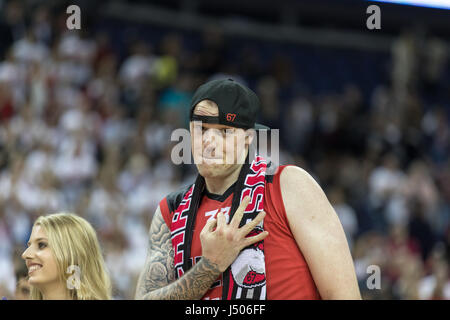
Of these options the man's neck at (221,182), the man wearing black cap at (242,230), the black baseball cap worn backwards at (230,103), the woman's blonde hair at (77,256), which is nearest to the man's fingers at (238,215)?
the man wearing black cap at (242,230)

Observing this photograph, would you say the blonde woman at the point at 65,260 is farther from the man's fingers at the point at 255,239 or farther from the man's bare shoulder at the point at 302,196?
the man's bare shoulder at the point at 302,196

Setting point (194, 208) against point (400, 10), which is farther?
Result: point (400, 10)

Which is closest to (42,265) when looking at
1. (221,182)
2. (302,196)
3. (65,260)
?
(65,260)

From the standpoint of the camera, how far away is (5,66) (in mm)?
8875

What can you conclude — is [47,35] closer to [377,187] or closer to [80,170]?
[80,170]

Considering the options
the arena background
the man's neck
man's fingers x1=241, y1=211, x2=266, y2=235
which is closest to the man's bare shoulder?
man's fingers x1=241, y1=211, x2=266, y2=235

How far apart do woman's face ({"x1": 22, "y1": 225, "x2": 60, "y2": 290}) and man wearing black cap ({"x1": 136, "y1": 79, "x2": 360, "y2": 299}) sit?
569 millimetres

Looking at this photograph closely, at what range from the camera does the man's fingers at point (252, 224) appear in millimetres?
2643

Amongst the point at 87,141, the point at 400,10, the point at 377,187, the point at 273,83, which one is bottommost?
the point at 377,187

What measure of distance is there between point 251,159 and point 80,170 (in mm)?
5981

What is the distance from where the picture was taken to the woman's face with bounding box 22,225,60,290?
3.26 meters

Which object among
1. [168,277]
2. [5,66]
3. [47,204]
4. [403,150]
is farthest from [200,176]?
[403,150]

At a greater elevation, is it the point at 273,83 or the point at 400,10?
the point at 400,10

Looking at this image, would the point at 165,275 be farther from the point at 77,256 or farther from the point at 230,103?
the point at 230,103
